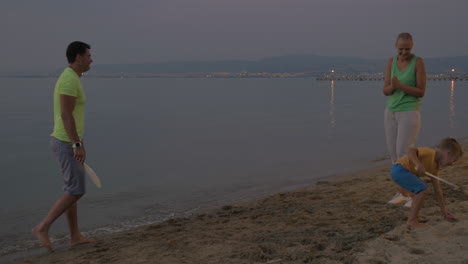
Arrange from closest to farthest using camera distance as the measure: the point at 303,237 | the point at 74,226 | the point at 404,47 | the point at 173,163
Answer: the point at 303,237 → the point at 74,226 → the point at 404,47 → the point at 173,163

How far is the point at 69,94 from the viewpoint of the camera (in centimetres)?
436

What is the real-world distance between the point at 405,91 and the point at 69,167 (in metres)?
3.59

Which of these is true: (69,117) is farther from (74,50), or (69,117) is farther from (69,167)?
(74,50)

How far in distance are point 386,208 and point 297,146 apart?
972 centimetres

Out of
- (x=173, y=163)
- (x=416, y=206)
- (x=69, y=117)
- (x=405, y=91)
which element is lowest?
(x=173, y=163)

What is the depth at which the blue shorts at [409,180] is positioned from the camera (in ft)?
14.5

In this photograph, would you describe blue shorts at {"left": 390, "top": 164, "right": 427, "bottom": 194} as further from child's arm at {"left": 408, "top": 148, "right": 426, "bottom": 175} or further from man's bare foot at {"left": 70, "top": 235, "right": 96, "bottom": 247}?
man's bare foot at {"left": 70, "top": 235, "right": 96, "bottom": 247}

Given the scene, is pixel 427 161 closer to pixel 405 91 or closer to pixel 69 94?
pixel 405 91

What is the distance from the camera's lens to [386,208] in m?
5.48

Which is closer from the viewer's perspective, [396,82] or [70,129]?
[70,129]

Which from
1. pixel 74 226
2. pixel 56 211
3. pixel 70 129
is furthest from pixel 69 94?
pixel 74 226

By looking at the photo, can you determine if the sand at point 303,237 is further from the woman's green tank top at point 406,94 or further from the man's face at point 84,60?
the man's face at point 84,60

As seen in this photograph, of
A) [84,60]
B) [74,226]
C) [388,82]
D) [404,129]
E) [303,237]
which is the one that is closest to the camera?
[303,237]

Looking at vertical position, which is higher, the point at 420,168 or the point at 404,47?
the point at 404,47
